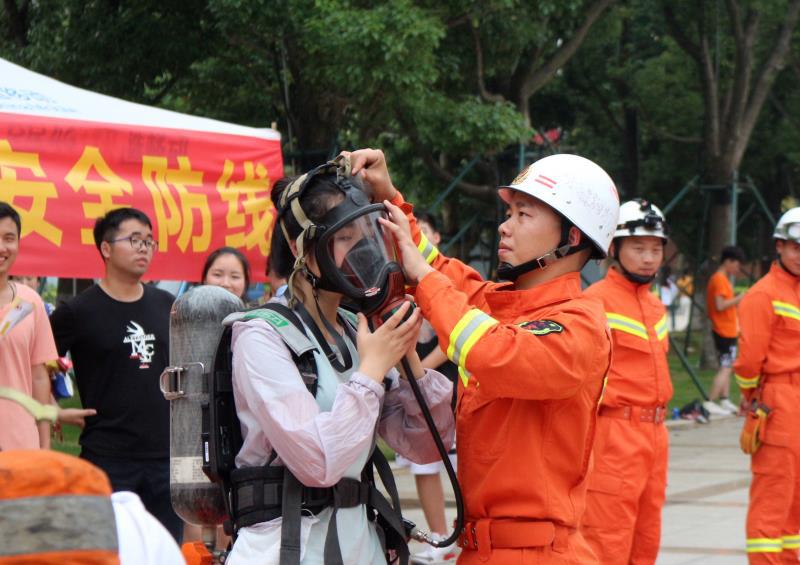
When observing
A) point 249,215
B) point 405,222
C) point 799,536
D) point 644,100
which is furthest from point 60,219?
point 644,100

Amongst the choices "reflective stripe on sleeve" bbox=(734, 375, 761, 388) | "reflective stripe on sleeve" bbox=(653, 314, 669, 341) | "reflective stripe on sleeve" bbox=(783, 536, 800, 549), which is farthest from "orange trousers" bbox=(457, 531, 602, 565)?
"reflective stripe on sleeve" bbox=(734, 375, 761, 388)

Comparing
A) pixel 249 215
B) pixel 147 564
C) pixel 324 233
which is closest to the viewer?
A: pixel 147 564

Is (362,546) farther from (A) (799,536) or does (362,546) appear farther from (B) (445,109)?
(B) (445,109)

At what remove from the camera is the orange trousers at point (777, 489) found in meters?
7.31

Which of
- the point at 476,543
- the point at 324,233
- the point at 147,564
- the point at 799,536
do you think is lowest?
the point at 799,536

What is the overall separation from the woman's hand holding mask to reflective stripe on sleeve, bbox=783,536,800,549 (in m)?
4.87

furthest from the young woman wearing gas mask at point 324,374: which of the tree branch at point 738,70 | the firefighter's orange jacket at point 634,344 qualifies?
the tree branch at point 738,70

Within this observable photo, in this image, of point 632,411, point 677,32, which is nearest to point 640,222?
point 632,411

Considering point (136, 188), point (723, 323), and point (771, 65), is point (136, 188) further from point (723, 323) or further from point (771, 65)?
point (771, 65)

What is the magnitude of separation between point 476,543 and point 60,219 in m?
4.24

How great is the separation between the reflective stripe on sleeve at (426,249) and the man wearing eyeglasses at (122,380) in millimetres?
2608

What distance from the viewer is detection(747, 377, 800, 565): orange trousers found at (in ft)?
24.0

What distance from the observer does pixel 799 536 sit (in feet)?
24.3

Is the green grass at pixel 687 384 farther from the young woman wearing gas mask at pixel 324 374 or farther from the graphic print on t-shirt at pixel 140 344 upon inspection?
the young woman wearing gas mask at pixel 324 374
